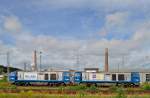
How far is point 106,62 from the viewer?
113 m

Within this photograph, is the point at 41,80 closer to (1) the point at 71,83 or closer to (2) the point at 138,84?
(1) the point at 71,83

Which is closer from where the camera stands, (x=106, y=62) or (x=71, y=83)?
(x=71, y=83)

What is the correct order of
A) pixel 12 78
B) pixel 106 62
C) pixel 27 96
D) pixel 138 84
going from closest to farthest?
pixel 27 96 → pixel 138 84 → pixel 12 78 → pixel 106 62

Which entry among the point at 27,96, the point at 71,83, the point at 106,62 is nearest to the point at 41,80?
the point at 71,83

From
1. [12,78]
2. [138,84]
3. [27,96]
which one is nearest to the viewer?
[27,96]

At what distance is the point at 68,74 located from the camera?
64375 mm

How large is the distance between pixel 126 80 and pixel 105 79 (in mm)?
3862

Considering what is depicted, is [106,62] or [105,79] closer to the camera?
[105,79]

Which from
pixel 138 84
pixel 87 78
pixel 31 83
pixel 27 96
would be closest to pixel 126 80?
pixel 138 84

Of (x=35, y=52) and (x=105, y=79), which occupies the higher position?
(x=35, y=52)

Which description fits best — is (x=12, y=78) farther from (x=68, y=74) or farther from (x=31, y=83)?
(x=68, y=74)

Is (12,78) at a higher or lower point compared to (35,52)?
lower

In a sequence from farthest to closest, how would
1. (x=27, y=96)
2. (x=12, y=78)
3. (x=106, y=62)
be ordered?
(x=106, y=62) < (x=12, y=78) < (x=27, y=96)

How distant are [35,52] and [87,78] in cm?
5862
